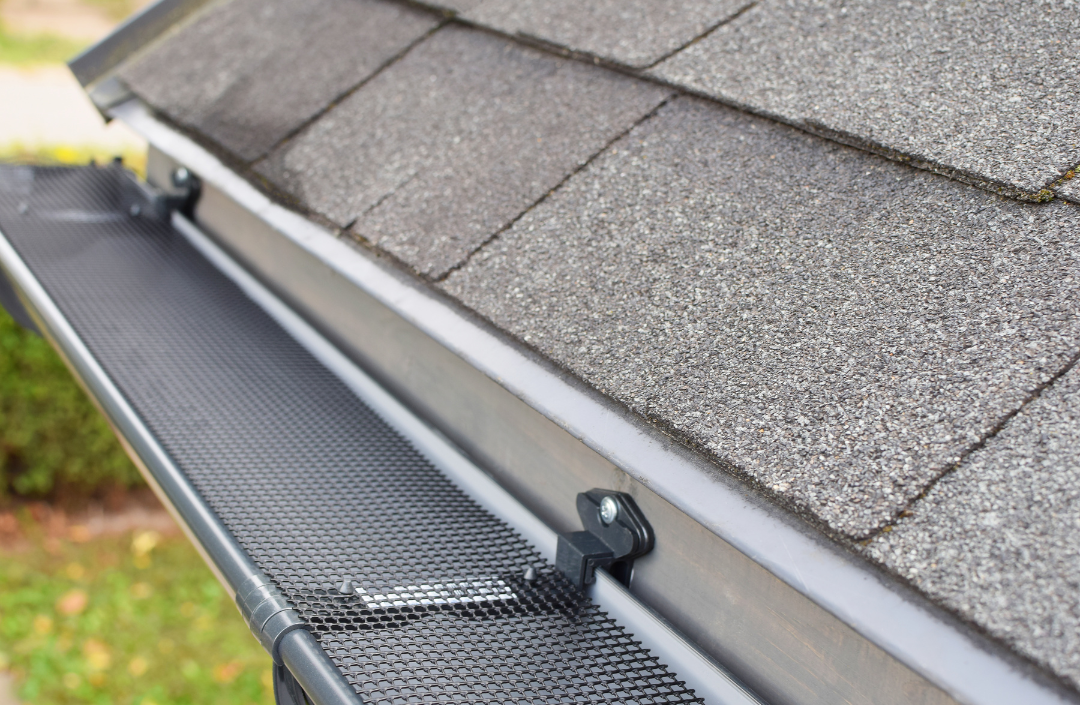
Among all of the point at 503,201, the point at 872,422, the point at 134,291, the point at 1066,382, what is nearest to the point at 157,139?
the point at 134,291

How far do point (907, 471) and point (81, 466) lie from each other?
559 cm

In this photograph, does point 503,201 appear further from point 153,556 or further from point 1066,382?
point 153,556

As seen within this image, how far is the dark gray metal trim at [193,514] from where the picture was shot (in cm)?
107

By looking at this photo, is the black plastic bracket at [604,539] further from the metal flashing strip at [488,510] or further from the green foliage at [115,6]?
the green foliage at [115,6]

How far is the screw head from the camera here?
1.32 meters

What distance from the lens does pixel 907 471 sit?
0.97 metres

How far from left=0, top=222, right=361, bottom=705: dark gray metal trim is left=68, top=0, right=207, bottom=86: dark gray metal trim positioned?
3.08 ft

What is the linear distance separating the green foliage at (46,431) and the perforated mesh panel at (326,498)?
2.99 m

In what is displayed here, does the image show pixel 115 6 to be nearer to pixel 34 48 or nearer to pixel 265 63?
pixel 34 48

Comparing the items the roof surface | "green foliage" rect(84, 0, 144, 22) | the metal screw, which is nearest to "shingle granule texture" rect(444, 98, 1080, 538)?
the roof surface

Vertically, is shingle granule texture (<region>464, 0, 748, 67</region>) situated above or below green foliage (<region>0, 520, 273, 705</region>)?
above

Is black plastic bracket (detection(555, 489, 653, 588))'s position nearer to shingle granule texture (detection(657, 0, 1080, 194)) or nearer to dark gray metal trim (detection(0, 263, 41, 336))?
shingle granule texture (detection(657, 0, 1080, 194))

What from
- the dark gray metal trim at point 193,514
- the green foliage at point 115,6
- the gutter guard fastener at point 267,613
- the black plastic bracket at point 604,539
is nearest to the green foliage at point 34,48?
the green foliage at point 115,6

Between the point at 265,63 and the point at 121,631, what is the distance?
3.34 metres
